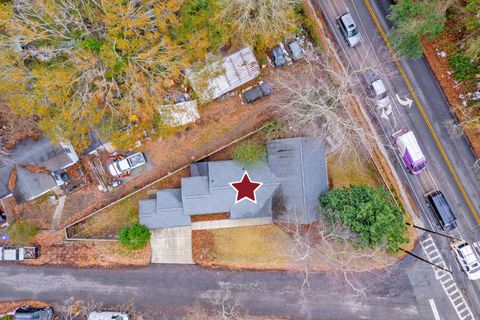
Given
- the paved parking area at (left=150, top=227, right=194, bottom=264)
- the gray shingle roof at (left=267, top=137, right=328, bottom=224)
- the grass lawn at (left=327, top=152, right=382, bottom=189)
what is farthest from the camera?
the grass lawn at (left=327, top=152, right=382, bottom=189)

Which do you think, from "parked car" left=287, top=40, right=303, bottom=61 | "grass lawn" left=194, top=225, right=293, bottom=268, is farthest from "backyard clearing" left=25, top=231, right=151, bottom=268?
"parked car" left=287, top=40, right=303, bottom=61

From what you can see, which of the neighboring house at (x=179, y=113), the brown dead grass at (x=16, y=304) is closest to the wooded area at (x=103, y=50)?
the neighboring house at (x=179, y=113)

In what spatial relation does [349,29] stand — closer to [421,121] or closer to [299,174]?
[421,121]

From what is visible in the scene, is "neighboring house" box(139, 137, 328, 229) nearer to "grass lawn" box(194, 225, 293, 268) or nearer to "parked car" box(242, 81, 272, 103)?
"grass lawn" box(194, 225, 293, 268)

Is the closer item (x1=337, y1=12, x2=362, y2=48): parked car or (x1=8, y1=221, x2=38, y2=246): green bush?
(x1=8, y1=221, x2=38, y2=246): green bush

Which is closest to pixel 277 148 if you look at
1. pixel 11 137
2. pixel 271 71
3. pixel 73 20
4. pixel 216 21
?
pixel 271 71

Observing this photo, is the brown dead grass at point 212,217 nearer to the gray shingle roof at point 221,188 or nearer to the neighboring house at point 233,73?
the gray shingle roof at point 221,188

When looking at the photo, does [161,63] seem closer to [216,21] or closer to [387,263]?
[216,21]
